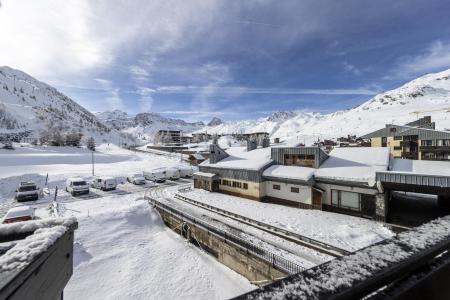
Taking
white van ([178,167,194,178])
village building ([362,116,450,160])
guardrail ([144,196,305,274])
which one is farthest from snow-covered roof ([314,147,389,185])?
white van ([178,167,194,178])

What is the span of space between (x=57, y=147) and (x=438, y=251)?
95.3m

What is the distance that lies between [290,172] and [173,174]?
24047mm

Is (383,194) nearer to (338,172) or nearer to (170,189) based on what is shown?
(338,172)

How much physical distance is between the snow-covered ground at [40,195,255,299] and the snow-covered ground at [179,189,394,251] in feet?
17.9

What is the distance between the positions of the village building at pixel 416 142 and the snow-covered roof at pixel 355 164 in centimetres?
1646

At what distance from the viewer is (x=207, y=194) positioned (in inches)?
1122

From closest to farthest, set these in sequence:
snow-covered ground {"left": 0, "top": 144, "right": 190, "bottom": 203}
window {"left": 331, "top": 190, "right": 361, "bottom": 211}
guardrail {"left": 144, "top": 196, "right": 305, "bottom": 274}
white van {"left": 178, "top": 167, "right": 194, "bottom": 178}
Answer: guardrail {"left": 144, "top": 196, "right": 305, "bottom": 274} → window {"left": 331, "top": 190, "right": 361, "bottom": 211} → snow-covered ground {"left": 0, "top": 144, "right": 190, "bottom": 203} → white van {"left": 178, "top": 167, "right": 194, "bottom": 178}

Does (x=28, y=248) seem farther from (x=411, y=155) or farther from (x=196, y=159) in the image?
(x=196, y=159)

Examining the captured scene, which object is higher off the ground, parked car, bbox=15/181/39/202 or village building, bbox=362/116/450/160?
village building, bbox=362/116/450/160

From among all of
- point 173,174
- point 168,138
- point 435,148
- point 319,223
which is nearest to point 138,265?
point 319,223

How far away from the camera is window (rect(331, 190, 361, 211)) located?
18.7 meters

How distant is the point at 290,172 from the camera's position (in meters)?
23.1

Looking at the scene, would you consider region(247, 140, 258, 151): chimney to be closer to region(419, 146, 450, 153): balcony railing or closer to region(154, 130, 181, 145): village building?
region(419, 146, 450, 153): balcony railing

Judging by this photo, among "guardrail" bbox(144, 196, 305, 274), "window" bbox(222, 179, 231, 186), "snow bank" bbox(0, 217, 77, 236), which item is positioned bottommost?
"guardrail" bbox(144, 196, 305, 274)
